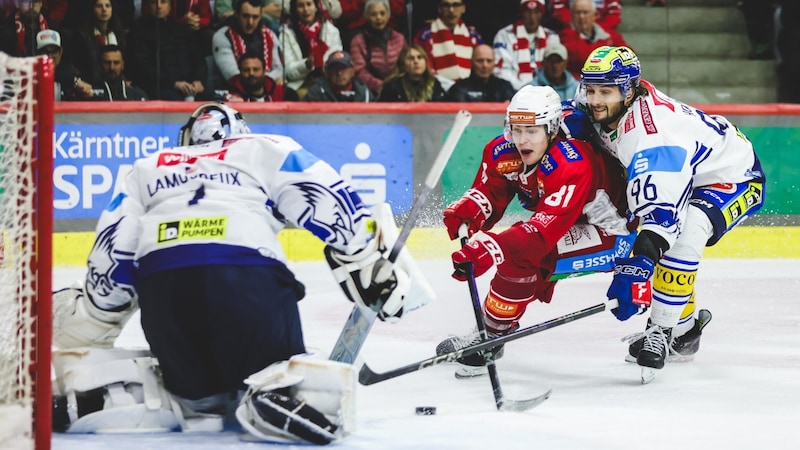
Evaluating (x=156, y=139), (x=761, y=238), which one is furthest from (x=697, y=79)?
(x=156, y=139)

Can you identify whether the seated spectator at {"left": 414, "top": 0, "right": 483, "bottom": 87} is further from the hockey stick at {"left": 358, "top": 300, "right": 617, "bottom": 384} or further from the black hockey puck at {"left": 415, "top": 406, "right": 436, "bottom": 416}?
the black hockey puck at {"left": 415, "top": 406, "right": 436, "bottom": 416}

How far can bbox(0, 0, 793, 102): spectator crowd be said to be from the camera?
6.23 metres

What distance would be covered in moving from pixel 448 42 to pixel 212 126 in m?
4.10

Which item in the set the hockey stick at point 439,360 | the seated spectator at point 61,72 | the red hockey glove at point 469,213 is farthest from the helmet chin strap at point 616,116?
the seated spectator at point 61,72

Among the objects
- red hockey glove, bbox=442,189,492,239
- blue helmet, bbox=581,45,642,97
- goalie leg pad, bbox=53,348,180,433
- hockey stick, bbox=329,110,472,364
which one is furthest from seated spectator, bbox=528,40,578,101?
goalie leg pad, bbox=53,348,180,433

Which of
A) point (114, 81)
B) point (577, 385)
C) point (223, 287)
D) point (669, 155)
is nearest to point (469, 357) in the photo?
point (577, 385)

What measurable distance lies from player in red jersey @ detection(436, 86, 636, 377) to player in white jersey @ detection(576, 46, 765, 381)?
0.36 feet

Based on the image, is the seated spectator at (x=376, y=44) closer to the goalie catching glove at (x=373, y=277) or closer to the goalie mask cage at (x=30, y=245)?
the goalie catching glove at (x=373, y=277)

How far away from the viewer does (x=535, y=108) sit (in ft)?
12.3

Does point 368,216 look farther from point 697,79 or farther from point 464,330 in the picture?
point 697,79

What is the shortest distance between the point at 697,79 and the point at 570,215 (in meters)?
3.92

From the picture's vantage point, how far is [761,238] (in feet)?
21.5

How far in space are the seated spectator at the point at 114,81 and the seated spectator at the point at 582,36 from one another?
8.07ft

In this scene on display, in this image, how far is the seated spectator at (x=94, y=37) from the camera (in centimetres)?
622
